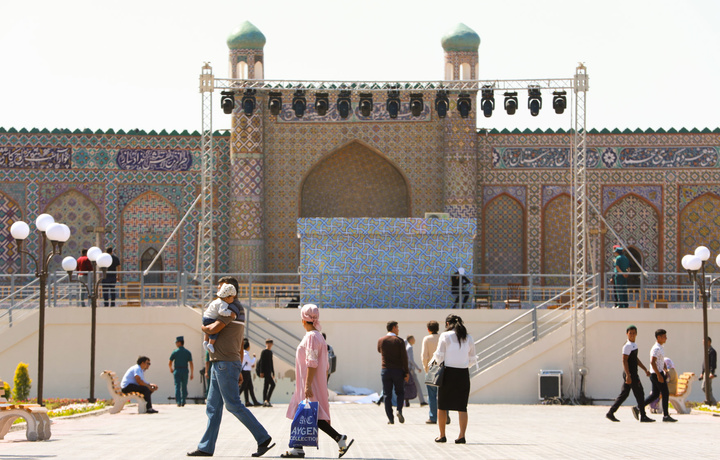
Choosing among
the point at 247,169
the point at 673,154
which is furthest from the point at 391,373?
the point at 673,154

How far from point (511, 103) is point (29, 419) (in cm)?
1229

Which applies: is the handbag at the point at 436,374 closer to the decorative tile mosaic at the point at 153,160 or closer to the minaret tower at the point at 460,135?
the minaret tower at the point at 460,135

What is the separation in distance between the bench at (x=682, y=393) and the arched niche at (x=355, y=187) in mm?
11798

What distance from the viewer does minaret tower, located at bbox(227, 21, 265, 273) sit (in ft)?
79.8

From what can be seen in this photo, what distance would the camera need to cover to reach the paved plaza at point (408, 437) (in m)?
8.52

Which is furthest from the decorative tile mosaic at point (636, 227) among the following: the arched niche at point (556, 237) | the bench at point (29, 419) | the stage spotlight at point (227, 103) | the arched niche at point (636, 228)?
the bench at point (29, 419)

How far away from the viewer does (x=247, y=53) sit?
2483 centimetres

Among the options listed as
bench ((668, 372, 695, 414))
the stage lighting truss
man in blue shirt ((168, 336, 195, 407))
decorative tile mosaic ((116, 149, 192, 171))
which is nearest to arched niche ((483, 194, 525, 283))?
the stage lighting truss

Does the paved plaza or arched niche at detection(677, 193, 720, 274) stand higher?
arched niche at detection(677, 193, 720, 274)

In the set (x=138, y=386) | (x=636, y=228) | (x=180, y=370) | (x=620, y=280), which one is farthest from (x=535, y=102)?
(x=138, y=386)

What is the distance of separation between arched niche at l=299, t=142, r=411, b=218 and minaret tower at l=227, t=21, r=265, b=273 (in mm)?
1356

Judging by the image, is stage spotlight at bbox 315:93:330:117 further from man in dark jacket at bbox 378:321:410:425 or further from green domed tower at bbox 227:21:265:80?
man in dark jacket at bbox 378:321:410:425

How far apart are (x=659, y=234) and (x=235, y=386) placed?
18.3m

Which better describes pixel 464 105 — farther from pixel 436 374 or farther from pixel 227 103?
pixel 436 374
